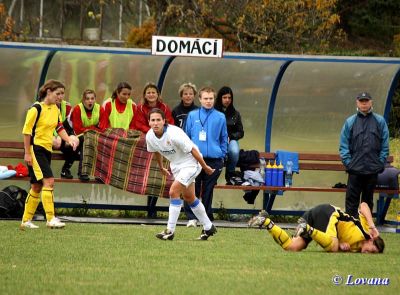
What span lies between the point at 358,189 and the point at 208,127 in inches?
90.6

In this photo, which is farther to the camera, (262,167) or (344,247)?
(262,167)

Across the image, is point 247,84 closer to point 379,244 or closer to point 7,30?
point 379,244

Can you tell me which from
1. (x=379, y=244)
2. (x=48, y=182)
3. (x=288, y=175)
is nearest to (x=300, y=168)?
(x=288, y=175)

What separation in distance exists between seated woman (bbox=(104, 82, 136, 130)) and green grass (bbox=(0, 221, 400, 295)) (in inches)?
127

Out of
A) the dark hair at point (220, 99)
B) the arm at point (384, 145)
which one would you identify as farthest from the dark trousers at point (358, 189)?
the dark hair at point (220, 99)

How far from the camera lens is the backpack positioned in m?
18.2

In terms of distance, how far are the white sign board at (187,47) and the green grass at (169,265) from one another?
12.8 feet

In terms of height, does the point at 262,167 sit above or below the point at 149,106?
below

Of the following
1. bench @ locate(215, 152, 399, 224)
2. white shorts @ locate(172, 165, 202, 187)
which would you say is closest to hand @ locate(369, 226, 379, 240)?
white shorts @ locate(172, 165, 202, 187)

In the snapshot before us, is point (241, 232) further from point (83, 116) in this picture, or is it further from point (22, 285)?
point (22, 285)

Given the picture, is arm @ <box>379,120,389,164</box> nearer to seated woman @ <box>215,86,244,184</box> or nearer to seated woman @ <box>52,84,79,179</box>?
seated woman @ <box>215,86,244,184</box>

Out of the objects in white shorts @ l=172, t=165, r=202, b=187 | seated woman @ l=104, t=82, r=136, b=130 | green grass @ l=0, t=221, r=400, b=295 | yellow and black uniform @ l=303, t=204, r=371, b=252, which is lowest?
green grass @ l=0, t=221, r=400, b=295

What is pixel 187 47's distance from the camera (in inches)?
739

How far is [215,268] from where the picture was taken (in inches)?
469
